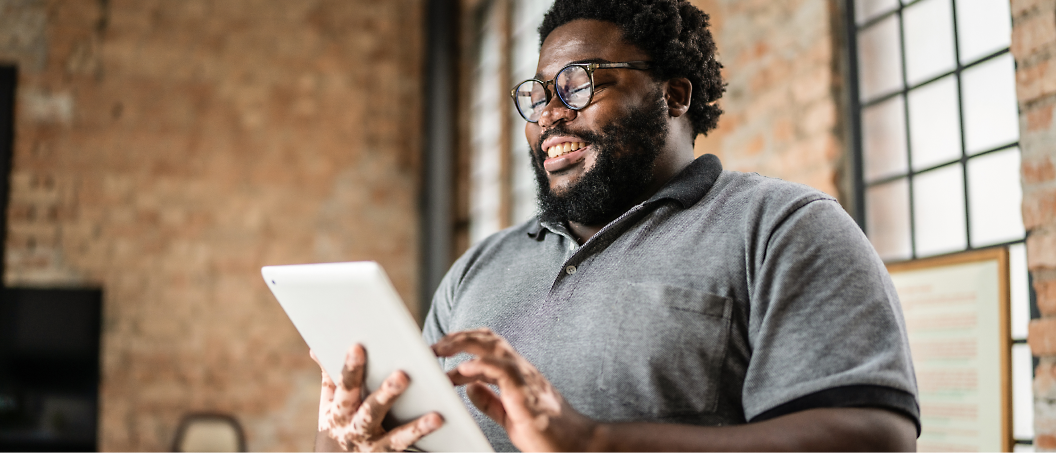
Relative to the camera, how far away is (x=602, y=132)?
4.06ft

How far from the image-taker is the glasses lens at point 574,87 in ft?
4.00

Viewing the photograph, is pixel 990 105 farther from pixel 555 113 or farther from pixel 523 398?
pixel 523 398

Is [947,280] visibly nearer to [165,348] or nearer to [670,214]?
[670,214]

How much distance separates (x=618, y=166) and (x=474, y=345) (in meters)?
0.47

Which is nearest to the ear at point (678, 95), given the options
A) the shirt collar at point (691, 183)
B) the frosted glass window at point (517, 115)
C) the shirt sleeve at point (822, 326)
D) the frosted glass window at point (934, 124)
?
the shirt collar at point (691, 183)

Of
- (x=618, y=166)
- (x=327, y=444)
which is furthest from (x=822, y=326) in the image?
(x=327, y=444)

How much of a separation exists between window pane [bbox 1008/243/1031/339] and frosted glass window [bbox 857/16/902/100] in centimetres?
56

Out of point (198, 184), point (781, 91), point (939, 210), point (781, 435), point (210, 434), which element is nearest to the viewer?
point (781, 435)

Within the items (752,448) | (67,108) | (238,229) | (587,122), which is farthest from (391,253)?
(752,448)

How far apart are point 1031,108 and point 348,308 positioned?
4.59 feet

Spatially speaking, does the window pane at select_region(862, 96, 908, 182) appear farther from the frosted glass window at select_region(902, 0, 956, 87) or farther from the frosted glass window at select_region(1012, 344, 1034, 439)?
the frosted glass window at select_region(1012, 344, 1034, 439)

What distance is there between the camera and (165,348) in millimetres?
4512

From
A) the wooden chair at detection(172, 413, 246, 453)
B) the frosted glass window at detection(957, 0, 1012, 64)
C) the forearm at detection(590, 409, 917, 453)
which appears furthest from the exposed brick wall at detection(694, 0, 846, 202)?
the wooden chair at detection(172, 413, 246, 453)

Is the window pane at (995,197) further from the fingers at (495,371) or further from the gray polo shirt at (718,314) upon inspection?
the fingers at (495,371)
